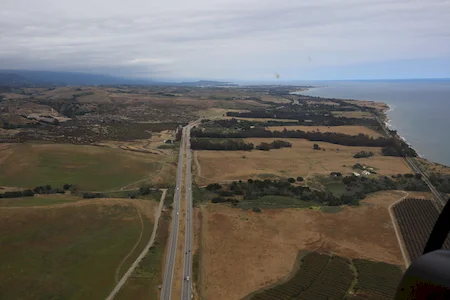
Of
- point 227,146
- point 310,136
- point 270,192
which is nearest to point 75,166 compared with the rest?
point 227,146

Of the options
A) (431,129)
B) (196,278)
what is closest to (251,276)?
(196,278)

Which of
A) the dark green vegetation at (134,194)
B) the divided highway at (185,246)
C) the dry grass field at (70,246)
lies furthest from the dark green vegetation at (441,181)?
the dry grass field at (70,246)

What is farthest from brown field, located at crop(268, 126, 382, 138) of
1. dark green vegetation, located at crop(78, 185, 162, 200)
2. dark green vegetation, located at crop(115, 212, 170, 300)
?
dark green vegetation, located at crop(115, 212, 170, 300)

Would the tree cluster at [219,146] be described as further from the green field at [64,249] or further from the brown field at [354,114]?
the brown field at [354,114]

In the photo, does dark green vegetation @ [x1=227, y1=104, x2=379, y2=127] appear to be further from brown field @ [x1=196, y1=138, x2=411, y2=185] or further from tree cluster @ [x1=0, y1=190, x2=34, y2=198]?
tree cluster @ [x1=0, y1=190, x2=34, y2=198]

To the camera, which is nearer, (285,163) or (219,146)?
(285,163)

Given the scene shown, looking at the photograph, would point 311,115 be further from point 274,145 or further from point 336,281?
point 336,281

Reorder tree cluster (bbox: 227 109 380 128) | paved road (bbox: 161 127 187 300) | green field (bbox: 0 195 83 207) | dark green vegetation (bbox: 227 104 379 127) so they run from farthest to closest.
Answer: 1. dark green vegetation (bbox: 227 104 379 127)
2. tree cluster (bbox: 227 109 380 128)
3. green field (bbox: 0 195 83 207)
4. paved road (bbox: 161 127 187 300)
